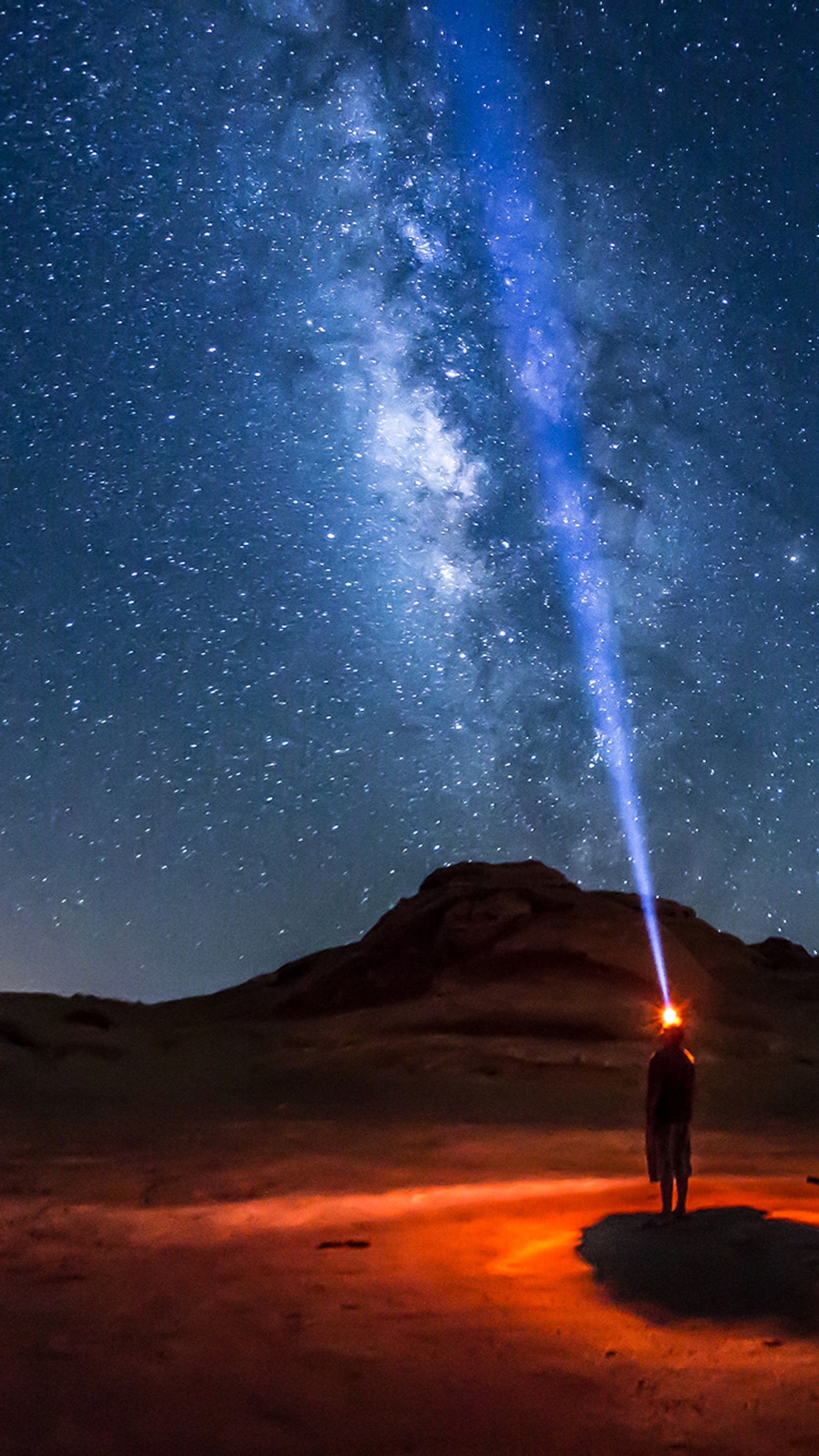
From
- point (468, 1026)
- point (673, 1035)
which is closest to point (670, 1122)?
point (673, 1035)

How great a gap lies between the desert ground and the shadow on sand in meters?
0.03

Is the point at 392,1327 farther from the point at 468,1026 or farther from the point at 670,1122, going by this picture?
the point at 468,1026

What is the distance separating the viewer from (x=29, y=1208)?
10750 millimetres

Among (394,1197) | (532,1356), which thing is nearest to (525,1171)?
(394,1197)

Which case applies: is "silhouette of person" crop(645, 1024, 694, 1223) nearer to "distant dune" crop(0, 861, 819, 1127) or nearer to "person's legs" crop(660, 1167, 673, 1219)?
"person's legs" crop(660, 1167, 673, 1219)

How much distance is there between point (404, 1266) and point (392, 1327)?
1.77m

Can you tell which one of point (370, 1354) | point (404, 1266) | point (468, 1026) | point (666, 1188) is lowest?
point (370, 1354)

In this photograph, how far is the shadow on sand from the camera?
628cm

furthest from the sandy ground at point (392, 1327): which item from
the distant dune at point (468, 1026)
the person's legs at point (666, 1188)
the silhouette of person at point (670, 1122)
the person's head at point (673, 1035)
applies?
the distant dune at point (468, 1026)

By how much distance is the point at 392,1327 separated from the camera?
610 cm

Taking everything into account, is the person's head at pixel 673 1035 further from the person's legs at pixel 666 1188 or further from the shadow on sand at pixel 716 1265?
the shadow on sand at pixel 716 1265

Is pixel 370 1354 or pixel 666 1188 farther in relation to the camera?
pixel 666 1188

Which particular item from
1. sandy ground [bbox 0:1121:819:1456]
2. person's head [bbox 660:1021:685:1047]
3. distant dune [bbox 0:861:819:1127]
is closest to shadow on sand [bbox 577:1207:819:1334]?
sandy ground [bbox 0:1121:819:1456]

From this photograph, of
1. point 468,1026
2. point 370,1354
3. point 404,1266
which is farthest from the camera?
point 468,1026
